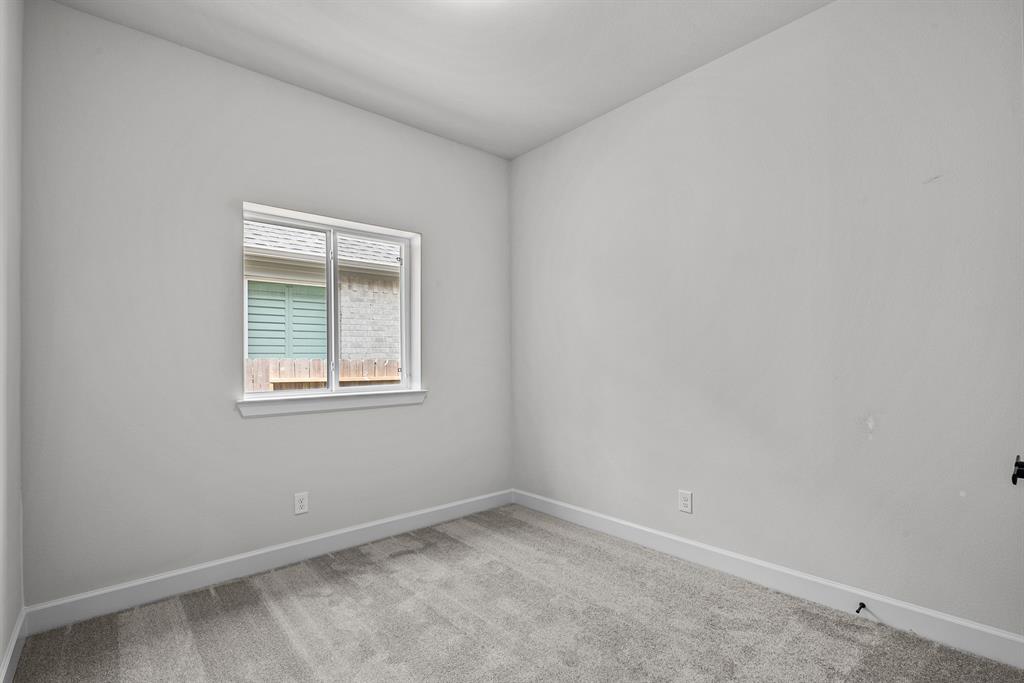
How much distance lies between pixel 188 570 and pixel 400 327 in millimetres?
1772

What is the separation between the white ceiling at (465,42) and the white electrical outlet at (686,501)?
91.3 inches

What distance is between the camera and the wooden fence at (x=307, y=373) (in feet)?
9.55

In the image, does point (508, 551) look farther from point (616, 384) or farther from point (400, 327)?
point (400, 327)

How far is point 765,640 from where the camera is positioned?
2.07 m

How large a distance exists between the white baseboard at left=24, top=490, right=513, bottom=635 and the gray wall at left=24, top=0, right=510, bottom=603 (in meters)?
0.05

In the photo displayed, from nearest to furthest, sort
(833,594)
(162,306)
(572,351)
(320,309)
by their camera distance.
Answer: (833,594) < (162,306) < (320,309) < (572,351)

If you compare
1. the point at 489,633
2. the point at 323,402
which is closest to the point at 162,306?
the point at 323,402

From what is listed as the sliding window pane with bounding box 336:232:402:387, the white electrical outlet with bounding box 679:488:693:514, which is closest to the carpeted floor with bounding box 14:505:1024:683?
the white electrical outlet with bounding box 679:488:693:514

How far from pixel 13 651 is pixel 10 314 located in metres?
1.24

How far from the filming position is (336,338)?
3.21 meters

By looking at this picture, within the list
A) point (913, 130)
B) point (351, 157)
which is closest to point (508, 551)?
point (351, 157)

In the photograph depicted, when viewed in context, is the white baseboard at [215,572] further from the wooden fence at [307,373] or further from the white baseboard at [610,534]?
the wooden fence at [307,373]

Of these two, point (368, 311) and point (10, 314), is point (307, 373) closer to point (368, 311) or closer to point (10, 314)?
point (368, 311)

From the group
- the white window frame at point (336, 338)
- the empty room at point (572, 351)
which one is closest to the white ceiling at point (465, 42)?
the empty room at point (572, 351)
